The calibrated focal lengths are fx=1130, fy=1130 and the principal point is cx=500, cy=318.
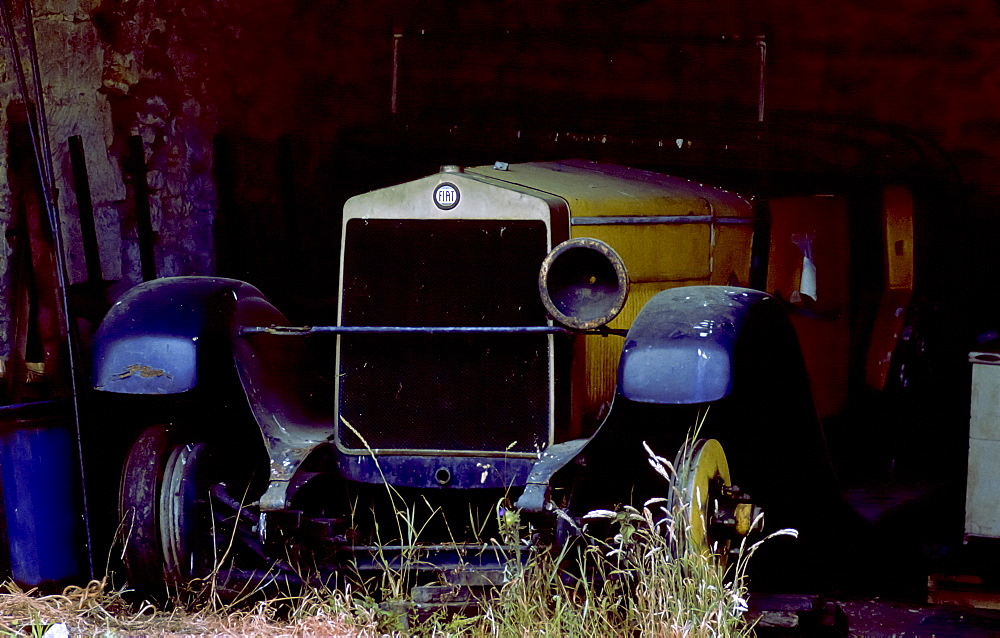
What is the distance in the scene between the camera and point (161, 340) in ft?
10.0

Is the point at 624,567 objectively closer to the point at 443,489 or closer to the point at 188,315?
the point at 443,489

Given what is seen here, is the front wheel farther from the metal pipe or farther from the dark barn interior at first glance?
the dark barn interior

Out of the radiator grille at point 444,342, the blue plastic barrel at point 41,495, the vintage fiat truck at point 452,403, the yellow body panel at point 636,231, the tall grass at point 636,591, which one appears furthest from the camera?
the blue plastic barrel at point 41,495

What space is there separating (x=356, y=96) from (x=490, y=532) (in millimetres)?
3344

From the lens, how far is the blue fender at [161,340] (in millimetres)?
3037

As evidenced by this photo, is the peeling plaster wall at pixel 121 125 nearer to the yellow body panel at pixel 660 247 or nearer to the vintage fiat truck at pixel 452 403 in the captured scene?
the vintage fiat truck at pixel 452 403

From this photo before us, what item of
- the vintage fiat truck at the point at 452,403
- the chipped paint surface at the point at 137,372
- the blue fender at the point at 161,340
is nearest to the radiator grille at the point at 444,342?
the vintage fiat truck at the point at 452,403

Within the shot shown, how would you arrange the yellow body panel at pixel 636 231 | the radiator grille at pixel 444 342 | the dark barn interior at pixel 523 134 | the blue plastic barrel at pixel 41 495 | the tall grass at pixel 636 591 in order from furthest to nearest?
the dark barn interior at pixel 523 134, the blue plastic barrel at pixel 41 495, the yellow body panel at pixel 636 231, the radiator grille at pixel 444 342, the tall grass at pixel 636 591

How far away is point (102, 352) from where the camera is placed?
→ 120 inches

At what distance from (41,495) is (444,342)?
1.42 m

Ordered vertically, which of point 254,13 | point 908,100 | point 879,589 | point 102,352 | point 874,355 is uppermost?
point 254,13

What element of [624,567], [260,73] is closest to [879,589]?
[624,567]

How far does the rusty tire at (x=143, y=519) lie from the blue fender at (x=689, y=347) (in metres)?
1.30

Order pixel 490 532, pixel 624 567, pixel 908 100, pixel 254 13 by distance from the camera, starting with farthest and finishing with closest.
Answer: pixel 908 100 < pixel 254 13 < pixel 490 532 < pixel 624 567
